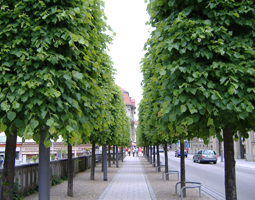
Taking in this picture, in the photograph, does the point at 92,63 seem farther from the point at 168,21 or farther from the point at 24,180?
the point at 24,180

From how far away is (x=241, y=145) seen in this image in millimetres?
41781

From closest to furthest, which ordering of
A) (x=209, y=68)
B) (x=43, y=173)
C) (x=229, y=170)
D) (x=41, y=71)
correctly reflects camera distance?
(x=41, y=71), (x=209, y=68), (x=43, y=173), (x=229, y=170)

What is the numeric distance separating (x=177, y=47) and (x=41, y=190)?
11.0ft

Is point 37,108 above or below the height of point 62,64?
below

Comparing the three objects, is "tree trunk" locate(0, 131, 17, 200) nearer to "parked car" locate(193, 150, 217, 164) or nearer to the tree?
the tree

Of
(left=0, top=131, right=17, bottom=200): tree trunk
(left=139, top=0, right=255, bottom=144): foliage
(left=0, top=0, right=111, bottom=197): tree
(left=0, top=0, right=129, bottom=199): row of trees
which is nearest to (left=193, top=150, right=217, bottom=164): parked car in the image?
(left=0, top=131, right=17, bottom=200): tree trunk

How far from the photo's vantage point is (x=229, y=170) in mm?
5383

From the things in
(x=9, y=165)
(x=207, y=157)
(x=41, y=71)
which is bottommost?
(x=207, y=157)

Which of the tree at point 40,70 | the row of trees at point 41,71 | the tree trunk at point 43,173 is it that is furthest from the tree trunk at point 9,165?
the tree at point 40,70

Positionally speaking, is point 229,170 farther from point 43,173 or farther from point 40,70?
point 40,70

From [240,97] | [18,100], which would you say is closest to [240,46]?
[240,97]

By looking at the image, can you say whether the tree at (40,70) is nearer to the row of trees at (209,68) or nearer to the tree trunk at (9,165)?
the row of trees at (209,68)

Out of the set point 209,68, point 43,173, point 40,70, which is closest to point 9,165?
point 43,173

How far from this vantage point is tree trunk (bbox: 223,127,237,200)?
5309 millimetres
